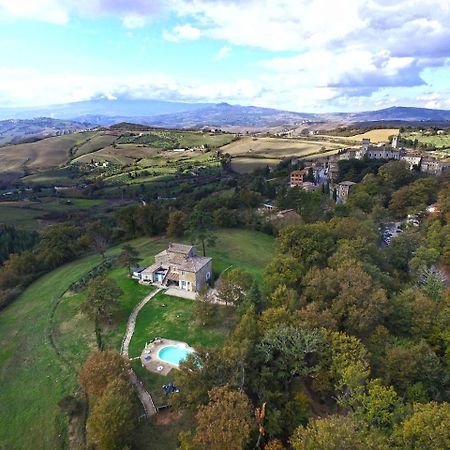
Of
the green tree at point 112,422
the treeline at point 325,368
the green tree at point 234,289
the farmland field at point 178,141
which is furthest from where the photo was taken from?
the farmland field at point 178,141

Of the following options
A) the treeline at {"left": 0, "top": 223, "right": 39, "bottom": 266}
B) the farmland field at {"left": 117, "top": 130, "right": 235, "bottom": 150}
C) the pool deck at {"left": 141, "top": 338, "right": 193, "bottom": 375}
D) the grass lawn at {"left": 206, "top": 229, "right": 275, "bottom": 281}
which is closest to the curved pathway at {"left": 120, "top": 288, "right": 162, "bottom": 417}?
the pool deck at {"left": 141, "top": 338, "right": 193, "bottom": 375}

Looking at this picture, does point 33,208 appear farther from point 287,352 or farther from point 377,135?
point 377,135

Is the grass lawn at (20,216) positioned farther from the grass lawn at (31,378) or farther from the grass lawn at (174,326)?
the grass lawn at (174,326)

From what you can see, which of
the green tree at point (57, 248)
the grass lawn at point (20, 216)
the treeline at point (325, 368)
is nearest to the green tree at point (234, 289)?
the treeline at point (325, 368)

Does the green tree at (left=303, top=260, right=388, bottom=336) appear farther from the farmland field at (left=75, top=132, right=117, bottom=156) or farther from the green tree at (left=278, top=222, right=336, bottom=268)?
the farmland field at (left=75, top=132, right=117, bottom=156)

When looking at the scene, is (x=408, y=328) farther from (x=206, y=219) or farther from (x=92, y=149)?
(x=92, y=149)

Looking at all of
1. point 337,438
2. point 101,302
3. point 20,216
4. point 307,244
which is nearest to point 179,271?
point 101,302
